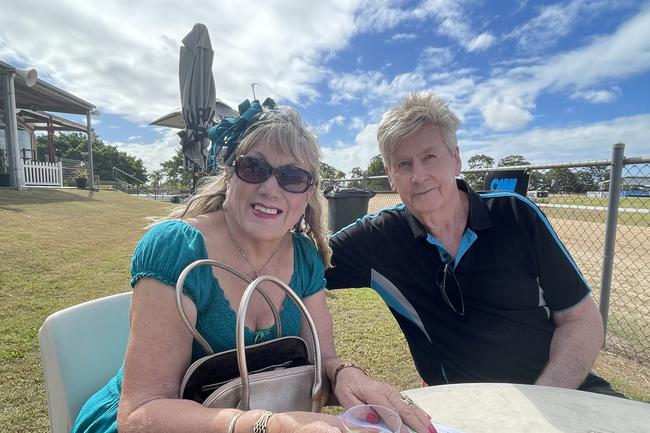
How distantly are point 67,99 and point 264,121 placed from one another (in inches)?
633

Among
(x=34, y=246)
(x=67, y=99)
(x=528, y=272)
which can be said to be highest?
(x=67, y=99)

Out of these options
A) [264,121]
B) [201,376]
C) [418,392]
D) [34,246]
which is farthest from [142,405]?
[34,246]

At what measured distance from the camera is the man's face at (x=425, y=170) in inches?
76.7

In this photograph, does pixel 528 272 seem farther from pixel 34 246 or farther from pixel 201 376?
pixel 34 246

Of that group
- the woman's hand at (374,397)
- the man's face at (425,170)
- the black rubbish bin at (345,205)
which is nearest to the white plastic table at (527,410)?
the woman's hand at (374,397)

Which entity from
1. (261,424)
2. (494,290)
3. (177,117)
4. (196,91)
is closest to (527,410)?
(494,290)

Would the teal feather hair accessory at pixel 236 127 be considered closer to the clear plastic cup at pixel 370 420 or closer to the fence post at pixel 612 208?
the clear plastic cup at pixel 370 420

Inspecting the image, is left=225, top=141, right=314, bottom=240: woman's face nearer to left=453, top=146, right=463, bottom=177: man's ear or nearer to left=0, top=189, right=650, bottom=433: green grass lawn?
left=453, top=146, right=463, bottom=177: man's ear

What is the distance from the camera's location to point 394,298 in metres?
2.08

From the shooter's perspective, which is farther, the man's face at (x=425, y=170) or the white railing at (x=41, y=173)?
the white railing at (x=41, y=173)

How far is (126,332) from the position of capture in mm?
1610

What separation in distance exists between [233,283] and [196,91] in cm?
491

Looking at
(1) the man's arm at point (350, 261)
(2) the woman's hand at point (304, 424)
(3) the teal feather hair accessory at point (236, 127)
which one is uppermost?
(3) the teal feather hair accessory at point (236, 127)

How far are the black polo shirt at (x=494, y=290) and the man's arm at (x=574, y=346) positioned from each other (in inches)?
2.0
